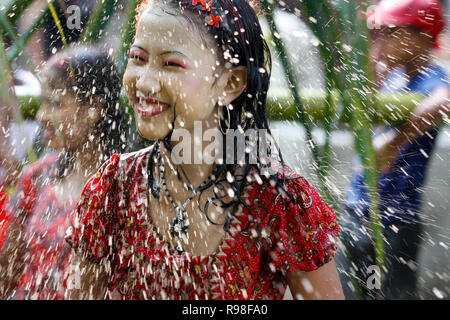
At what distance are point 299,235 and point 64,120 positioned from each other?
110 centimetres

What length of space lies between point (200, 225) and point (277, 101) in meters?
0.89

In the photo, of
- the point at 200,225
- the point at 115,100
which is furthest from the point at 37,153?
the point at 200,225

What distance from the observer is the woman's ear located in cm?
99

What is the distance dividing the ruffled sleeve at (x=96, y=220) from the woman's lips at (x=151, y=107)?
0.73 ft

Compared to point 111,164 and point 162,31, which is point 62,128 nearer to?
point 111,164

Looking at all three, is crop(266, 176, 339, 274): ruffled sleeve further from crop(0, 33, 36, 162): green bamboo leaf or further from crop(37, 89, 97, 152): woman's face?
crop(0, 33, 36, 162): green bamboo leaf

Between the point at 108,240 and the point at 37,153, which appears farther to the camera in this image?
the point at 37,153

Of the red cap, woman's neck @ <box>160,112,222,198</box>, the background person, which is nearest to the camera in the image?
woman's neck @ <box>160,112,222,198</box>

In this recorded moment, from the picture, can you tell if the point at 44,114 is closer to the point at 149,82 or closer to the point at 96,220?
the point at 96,220

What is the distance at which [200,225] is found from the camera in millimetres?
980

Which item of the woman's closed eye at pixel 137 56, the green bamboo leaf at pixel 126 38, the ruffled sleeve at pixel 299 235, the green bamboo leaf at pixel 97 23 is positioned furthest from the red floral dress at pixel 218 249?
the green bamboo leaf at pixel 97 23

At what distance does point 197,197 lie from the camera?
1.00 m

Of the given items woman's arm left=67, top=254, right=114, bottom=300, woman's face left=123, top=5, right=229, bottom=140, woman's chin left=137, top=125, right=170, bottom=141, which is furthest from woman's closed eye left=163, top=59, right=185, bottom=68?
woman's arm left=67, top=254, right=114, bottom=300

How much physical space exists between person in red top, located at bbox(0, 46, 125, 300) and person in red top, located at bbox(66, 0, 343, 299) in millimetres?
324
